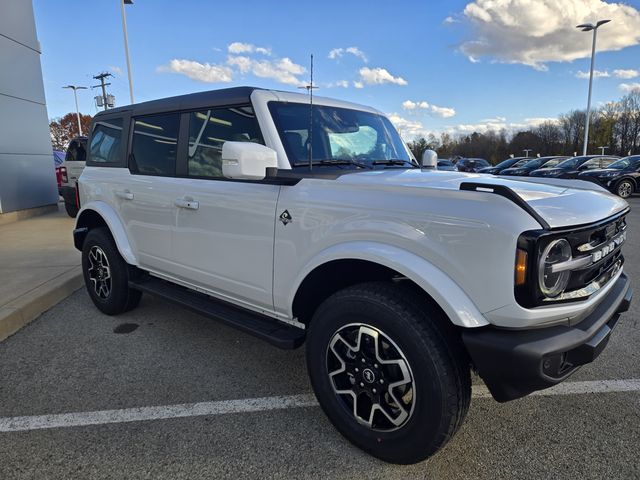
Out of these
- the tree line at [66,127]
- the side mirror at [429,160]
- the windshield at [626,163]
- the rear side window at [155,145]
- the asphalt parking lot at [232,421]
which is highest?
the tree line at [66,127]

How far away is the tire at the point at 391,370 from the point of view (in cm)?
197

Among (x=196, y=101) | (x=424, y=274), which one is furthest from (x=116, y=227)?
(x=424, y=274)

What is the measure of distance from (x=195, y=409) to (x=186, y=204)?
1.42m

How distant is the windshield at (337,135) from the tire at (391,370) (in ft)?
3.59

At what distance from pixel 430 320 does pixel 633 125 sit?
87107 mm

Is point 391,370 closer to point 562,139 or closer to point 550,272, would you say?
point 550,272

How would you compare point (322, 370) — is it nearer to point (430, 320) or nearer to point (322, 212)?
point (430, 320)

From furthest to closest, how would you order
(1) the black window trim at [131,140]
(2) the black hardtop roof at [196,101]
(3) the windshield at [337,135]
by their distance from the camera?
(1) the black window trim at [131,140] → (2) the black hardtop roof at [196,101] → (3) the windshield at [337,135]

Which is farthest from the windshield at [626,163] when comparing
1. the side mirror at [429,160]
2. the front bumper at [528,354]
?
the front bumper at [528,354]

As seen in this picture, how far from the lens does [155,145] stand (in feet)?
12.1

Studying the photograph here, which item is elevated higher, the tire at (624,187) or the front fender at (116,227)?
the front fender at (116,227)

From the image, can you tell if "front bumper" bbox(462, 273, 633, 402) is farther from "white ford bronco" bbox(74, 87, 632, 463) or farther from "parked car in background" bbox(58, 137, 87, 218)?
"parked car in background" bbox(58, 137, 87, 218)

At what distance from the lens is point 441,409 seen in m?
1.95

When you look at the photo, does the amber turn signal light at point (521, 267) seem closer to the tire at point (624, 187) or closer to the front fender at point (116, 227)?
the front fender at point (116, 227)
